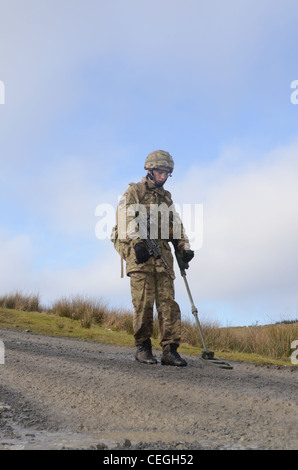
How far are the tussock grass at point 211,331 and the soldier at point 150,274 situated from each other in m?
2.95

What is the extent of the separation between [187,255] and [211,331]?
12.6 ft

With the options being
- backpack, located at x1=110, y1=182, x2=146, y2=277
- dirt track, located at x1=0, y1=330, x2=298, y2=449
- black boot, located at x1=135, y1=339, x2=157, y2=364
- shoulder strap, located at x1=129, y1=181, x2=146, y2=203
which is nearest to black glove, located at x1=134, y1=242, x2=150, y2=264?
backpack, located at x1=110, y1=182, x2=146, y2=277

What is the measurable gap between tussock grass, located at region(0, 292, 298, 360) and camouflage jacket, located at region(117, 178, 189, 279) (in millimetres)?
3140

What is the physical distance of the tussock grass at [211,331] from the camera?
32.0ft

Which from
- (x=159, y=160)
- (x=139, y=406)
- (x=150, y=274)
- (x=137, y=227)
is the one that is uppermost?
(x=159, y=160)

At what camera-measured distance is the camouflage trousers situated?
21.8 ft

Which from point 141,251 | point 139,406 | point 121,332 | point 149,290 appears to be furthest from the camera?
point 121,332

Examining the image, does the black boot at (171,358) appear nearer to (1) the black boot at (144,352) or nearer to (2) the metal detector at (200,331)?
(1) the black boot at (144,352)

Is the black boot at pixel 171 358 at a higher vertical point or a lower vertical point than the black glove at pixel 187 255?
lower

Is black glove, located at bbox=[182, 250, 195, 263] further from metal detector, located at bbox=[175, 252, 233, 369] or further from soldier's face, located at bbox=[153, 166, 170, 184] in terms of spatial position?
soldier's face, located at bbox=[153, 166, 170, 184]

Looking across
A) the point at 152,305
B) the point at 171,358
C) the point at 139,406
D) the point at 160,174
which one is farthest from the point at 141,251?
the point at 139,406

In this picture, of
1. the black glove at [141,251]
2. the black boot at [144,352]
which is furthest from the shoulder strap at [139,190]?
the black boot at [144,352]

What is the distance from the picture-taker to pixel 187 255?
726 centimetres

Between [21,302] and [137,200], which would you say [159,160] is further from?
[21,302]
